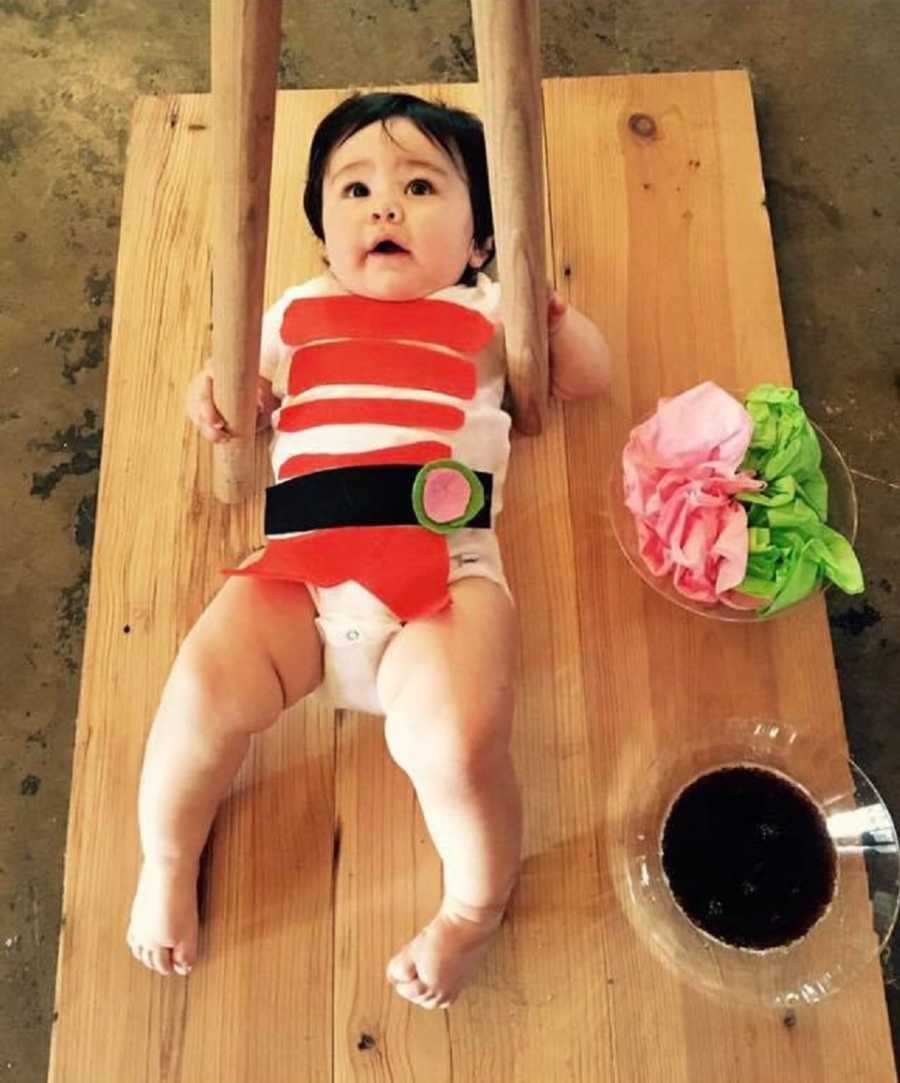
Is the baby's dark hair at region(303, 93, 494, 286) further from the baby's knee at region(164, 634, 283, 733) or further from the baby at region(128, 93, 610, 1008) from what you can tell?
the baby's knee at region(164, 634, 283, 733)

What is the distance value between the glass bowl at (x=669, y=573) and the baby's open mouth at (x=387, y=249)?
26 centimetres

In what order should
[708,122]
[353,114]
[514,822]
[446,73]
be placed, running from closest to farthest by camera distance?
1. [514,822]
2. [353,114]
3. [708,122]
4. [446,73]

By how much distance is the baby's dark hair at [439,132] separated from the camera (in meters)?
0.88

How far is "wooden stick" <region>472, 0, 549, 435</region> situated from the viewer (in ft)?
1.99

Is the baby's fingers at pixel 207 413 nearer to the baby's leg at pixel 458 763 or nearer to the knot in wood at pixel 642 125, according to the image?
the baby's leg at pixel 458 763

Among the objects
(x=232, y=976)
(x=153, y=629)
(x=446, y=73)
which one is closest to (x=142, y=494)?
(x=153, y=629)

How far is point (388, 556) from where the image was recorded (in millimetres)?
818

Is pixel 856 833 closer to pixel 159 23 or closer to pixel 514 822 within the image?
pixel 514 822

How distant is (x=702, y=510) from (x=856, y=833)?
272 mm

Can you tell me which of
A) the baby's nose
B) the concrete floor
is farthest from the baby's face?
Answer: the concrete floor

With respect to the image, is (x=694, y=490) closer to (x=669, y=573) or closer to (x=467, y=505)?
(x=669, y=573)

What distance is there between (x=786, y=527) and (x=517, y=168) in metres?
0.36

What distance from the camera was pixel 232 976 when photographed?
829 mm

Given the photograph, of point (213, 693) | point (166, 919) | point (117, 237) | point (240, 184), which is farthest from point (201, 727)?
point (117, 237)
